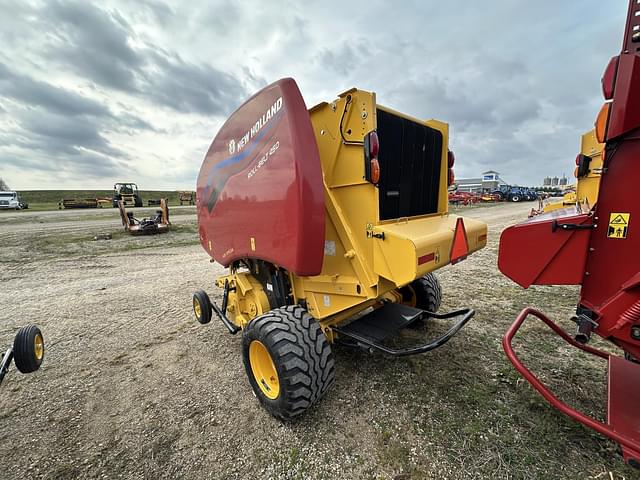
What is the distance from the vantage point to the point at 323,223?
2240 mm

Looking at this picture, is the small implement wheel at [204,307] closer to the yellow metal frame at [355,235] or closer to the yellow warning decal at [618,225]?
the yellow metal frame at [355,235]

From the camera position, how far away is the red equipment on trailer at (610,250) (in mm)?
1599

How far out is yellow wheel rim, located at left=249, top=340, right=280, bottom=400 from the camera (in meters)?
2.52

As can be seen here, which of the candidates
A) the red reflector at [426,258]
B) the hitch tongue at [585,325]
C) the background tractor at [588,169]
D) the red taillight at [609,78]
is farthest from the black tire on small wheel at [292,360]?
the background tractor at [588,169]

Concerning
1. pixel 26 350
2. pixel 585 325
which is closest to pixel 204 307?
pixel 26 350

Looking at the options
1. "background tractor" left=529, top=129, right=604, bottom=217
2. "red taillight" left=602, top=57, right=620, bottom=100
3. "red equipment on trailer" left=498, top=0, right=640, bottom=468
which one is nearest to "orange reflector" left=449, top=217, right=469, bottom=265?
"red equipment on trailer" left=498, top=0, right=640, bottom=468

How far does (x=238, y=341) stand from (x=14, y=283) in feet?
20.0

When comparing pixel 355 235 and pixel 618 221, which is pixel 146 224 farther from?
pixel 618 221

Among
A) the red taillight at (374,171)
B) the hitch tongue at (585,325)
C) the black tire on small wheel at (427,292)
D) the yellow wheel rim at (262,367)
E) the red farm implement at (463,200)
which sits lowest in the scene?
the yellow wheel rim at (262,367)

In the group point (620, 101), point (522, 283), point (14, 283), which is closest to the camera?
point (620, 101)

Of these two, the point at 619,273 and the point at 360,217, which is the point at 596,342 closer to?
the point at 619,273

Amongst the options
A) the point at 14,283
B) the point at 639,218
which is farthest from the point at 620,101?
the point at 14,283

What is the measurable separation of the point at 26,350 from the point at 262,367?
166 centimetres

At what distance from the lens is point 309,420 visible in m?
2.39
